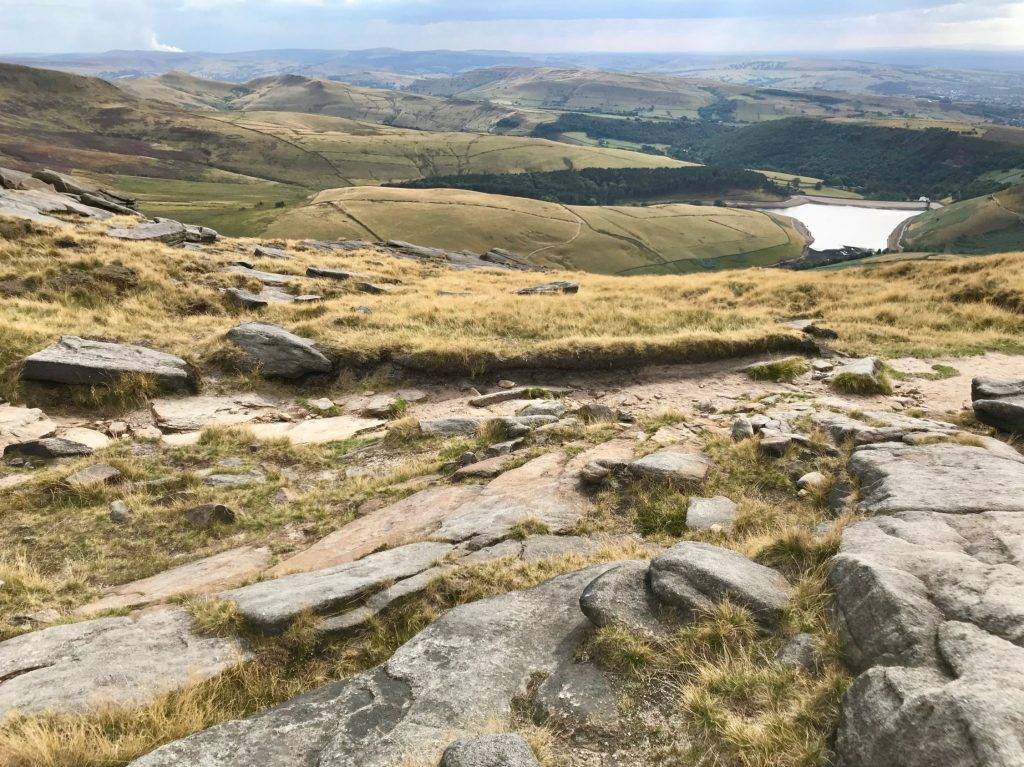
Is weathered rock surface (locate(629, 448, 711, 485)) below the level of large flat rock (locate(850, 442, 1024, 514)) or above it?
below

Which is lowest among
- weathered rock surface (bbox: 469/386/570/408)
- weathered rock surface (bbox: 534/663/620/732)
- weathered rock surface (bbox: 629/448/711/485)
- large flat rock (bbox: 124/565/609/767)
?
weathered rock surface (bbox: 469/386/570/408)

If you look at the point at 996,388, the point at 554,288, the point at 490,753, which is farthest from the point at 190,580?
the point at 554,288

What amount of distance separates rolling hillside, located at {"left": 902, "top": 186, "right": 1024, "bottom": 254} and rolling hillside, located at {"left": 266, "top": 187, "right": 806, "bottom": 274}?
118 ft

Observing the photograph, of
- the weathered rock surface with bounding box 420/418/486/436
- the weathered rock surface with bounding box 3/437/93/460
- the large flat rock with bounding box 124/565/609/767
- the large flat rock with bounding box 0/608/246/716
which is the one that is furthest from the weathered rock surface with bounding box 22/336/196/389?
the large flat rock with bounding box 124/565/609/767

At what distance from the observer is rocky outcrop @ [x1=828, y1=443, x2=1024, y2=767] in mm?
4098

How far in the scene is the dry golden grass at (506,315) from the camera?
62.5 feet

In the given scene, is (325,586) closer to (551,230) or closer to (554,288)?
(554,288)

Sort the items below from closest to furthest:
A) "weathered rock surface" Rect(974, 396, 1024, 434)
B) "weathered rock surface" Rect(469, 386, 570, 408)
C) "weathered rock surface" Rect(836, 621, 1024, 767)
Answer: "weathered rock surface" Rect(836, 621, 1024, 767) → "weathered rock surface" Rect(974, 396, 1024, 434) → "weathered rock surface" Rect(469, 386, 570, 408)

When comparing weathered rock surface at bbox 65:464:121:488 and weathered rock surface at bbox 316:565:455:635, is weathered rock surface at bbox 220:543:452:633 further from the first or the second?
weathered rock surface at bbox 65:464:121:488

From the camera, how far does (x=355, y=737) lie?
538 cm

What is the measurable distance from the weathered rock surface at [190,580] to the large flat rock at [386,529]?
53 cm

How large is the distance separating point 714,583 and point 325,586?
4818 mm

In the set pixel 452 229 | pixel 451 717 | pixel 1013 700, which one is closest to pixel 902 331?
pixel 1013 700

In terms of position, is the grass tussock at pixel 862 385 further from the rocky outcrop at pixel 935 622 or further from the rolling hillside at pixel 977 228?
the rolling hillside at pixel 977 228
